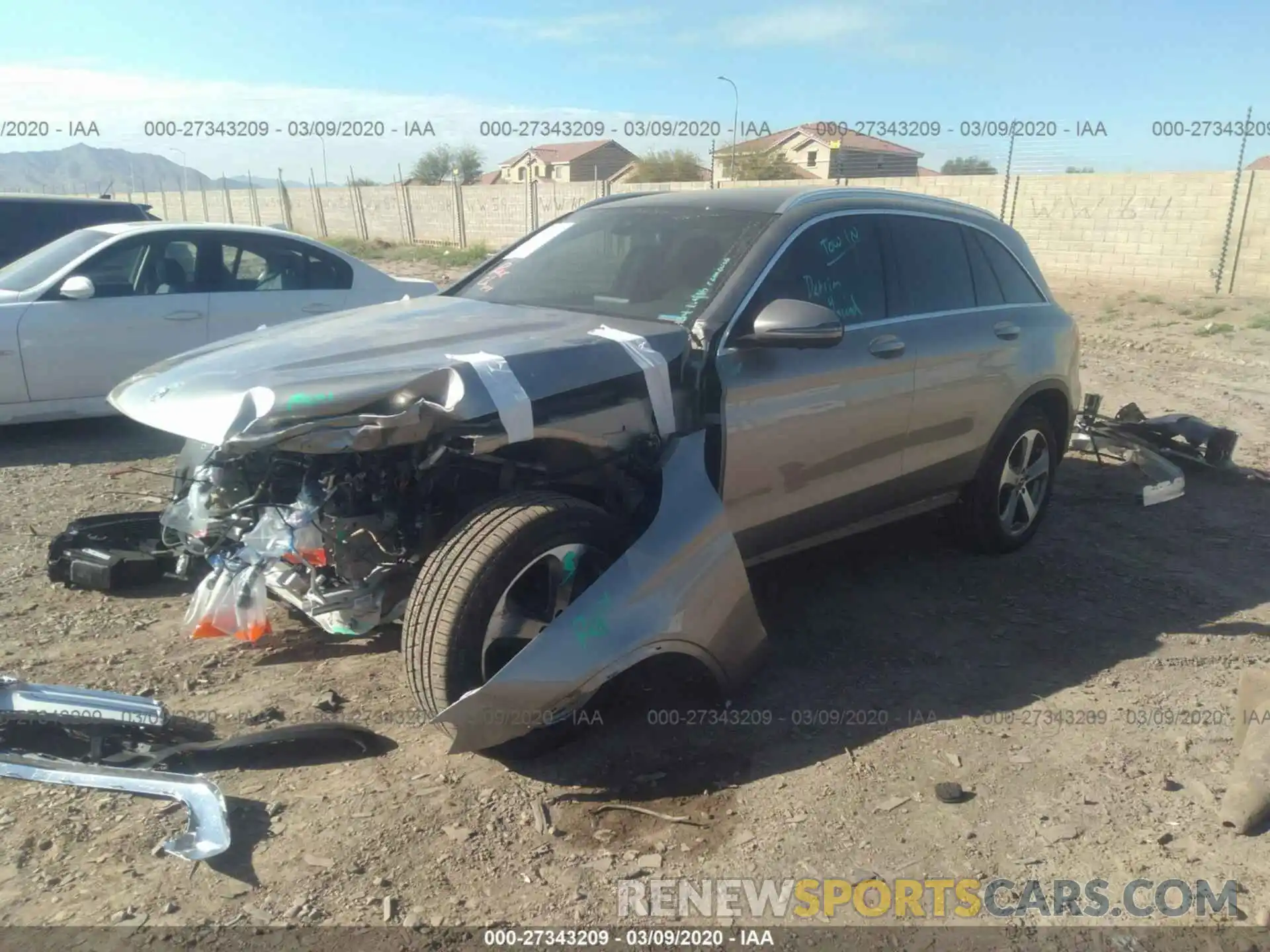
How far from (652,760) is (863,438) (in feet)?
5.64

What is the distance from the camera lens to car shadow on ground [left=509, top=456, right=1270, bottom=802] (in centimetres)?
335

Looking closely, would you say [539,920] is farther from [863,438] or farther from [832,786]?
[863,438]

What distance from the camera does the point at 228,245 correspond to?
738 centimetres

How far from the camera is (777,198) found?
13.9 ft

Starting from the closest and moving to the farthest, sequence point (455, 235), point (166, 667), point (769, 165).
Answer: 1. point (166, 667)
2. point (769, 165)
3. point (455, 235)

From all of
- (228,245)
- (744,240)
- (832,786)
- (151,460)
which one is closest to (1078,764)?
(832,786)

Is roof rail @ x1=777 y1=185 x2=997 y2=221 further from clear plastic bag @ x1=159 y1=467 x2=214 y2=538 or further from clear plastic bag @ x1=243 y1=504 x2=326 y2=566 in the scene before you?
clear plastic bag @ x1=159 y1=467 x2=214 y2=538

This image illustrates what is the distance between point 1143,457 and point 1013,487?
1.80m

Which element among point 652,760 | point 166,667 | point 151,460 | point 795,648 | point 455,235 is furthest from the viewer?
point 455,235

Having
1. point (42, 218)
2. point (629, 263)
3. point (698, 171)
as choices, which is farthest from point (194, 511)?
point (698, 171)

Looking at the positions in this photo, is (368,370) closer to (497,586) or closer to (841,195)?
(497,586)

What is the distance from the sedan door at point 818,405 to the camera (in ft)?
12.1

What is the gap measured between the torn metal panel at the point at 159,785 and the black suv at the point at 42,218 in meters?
6.56

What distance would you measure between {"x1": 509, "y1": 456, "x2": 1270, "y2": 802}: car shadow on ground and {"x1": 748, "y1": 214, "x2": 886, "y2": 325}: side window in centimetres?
139
